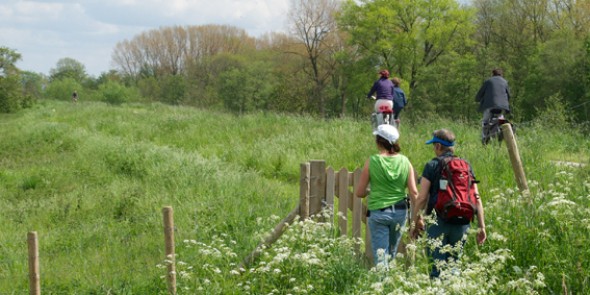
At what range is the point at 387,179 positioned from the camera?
218 inches

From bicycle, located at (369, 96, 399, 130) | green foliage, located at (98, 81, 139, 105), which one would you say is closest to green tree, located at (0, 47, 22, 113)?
green foliage, located at (98, 81, 139, 105)

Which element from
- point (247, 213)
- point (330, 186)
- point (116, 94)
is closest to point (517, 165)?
point (330, 186)

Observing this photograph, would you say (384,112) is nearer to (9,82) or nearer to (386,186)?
(386,186)

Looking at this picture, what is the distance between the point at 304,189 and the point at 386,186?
946 millimetres

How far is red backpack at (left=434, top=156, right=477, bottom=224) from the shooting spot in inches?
204

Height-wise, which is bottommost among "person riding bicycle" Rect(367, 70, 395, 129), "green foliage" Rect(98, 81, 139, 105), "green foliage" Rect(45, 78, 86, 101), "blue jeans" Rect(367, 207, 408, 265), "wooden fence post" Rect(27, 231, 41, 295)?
"wooden fence post" Rect(27, 231, 41, 295)

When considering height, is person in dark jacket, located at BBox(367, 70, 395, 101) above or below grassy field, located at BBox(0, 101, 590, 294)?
above

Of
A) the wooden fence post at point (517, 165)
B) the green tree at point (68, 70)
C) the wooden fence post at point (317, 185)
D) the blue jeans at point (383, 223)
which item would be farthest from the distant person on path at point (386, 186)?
the green tree at point (68, 70)

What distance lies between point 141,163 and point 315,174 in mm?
7689

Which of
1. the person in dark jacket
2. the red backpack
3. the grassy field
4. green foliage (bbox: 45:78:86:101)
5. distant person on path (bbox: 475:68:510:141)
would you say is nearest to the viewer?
the grassy field

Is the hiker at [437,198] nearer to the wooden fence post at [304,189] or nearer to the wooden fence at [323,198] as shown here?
the wooden fence at [323,198]

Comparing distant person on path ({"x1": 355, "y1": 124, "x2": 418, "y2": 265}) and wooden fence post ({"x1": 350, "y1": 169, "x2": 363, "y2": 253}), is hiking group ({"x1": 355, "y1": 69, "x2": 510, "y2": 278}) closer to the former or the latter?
distant person on path ({"x1": 355, "y1": 124, "x2": 418, "y2": 265})

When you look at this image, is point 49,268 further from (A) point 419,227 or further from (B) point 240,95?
(B) point 240,95

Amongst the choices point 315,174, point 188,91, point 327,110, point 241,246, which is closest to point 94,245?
point 241,246
